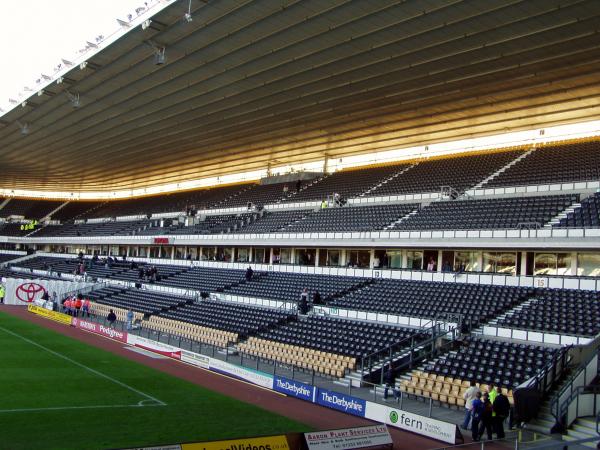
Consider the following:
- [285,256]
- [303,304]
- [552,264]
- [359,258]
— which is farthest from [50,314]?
[552,264]

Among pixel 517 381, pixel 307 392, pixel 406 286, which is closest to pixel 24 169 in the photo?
pixel 406 286

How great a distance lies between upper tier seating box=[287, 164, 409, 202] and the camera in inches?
1805

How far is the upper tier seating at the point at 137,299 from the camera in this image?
122 ft

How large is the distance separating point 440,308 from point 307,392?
8324 mm

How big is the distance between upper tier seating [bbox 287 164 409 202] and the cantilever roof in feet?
6.93

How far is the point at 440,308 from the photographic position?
81.8ft

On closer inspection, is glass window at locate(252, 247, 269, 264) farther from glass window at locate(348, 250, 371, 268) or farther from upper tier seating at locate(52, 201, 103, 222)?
upper tier seating at locate(52, 201, 103, 222)

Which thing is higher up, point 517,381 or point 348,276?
point 348,276

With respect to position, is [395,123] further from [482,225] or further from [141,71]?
[141,71]

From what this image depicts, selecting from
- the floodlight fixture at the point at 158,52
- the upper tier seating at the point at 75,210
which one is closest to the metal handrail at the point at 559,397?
the floodlight fixture at the point at 158,52

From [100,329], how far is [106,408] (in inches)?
680

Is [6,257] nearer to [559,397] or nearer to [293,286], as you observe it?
[293,286]

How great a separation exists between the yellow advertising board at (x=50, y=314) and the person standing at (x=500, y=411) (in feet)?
94.7

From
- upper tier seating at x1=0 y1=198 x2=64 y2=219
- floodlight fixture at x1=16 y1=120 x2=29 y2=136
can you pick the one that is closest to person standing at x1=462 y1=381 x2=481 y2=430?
floodlight fixture at x1=16 y1=120 x2=29 y2=136
